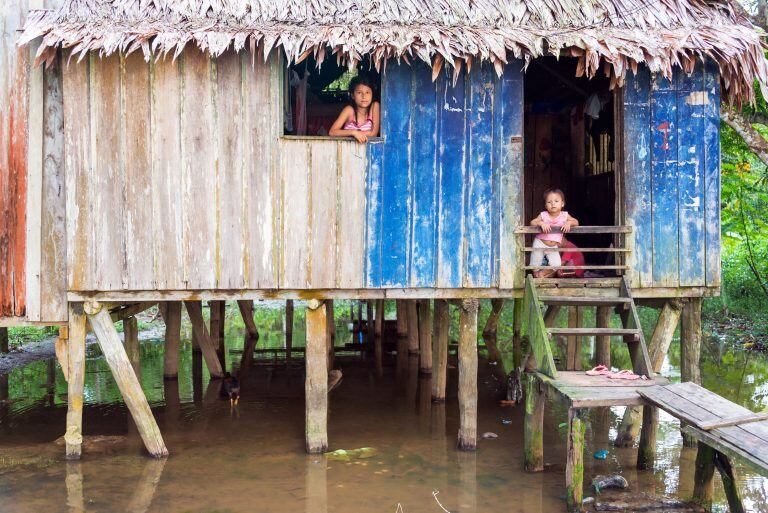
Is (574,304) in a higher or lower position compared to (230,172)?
lower

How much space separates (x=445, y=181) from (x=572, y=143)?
417cm

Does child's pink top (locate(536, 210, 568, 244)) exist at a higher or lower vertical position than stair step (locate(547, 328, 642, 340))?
higher

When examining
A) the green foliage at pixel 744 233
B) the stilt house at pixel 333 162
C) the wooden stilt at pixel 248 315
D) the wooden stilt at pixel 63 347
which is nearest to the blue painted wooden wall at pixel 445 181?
the stilt house at pixel 333 162

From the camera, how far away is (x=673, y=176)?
23.8 ft

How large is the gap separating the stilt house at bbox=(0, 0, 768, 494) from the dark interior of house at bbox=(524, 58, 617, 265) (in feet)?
6.43

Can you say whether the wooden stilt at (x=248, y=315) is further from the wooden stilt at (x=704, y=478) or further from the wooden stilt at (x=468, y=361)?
the wooden stilt at (x=704, y=478)

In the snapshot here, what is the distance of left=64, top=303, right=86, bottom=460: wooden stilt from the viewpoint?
714 centimetres

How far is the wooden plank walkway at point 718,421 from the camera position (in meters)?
4.76

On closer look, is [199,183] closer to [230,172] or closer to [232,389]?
[230,172]

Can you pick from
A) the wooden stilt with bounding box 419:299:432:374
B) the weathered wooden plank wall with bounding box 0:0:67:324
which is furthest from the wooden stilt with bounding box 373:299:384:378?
the weathered wooden plank wall with bounding box 0:0:67:324

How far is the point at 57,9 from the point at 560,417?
6.90m

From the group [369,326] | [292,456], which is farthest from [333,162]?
[369,326]

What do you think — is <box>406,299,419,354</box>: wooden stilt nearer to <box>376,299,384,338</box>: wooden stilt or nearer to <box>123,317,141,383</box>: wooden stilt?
<box>376,299,384,338</box>: wooden stilt

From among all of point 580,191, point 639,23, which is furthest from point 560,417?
point 639,23
